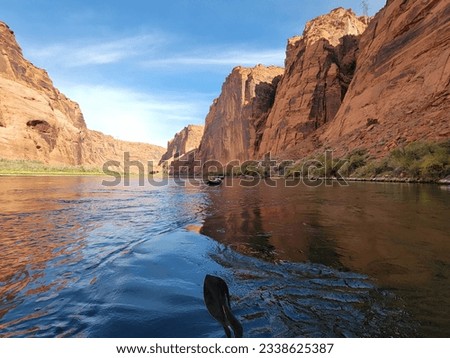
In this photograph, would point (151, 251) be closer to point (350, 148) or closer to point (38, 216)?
point (38, 216)

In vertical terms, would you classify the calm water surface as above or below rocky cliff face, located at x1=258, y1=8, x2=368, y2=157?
below

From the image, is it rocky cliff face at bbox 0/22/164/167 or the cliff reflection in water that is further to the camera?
rocky cliff face at bbox 0/22/164/167

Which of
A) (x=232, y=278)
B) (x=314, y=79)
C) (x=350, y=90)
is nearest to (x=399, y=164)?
(x=232, y=278)

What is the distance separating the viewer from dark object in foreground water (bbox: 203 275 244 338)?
2.93 meters

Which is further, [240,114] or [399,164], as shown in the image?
[240,114]

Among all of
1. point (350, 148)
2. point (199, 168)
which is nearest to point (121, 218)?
point (350, 148)

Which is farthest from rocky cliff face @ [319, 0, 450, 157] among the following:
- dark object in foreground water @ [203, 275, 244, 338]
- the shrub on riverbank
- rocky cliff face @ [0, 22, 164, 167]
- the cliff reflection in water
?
rocky cliff face @ [0, 22, 164, 167]

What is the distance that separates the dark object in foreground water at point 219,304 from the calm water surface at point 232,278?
8.5 inches

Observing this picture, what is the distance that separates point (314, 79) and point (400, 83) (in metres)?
30.7

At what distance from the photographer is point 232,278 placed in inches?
192

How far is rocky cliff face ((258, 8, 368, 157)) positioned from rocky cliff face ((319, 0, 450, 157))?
12.7 meters

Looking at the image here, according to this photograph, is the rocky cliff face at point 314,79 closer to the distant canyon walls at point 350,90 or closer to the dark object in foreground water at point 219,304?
the distant canyon walls at point 350,90

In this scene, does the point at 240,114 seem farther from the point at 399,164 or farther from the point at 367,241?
the point at 367,241

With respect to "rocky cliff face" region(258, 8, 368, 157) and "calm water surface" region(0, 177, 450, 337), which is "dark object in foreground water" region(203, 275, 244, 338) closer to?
"calm water surface" region(0, 177, 450, 337)
